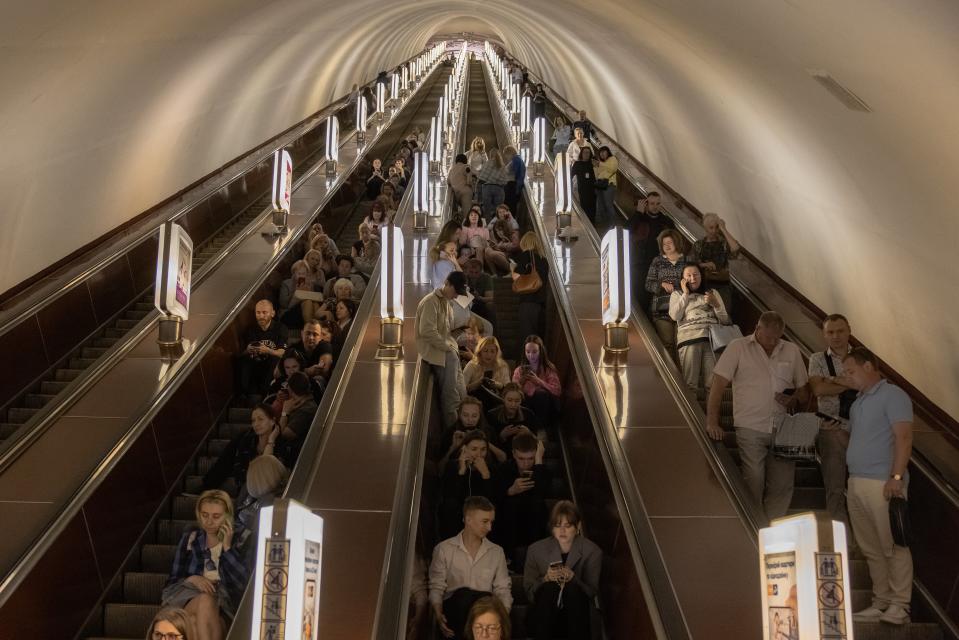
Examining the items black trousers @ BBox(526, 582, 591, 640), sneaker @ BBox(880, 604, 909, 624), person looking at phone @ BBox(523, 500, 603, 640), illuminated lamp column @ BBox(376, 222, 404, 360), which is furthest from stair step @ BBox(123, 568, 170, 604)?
sneaker @ BBox(880, 604, 909, 624)

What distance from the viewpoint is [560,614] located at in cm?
505

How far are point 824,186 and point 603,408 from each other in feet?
14.4

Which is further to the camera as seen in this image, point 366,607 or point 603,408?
point 603,408

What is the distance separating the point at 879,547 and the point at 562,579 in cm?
182

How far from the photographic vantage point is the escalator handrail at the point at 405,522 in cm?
472

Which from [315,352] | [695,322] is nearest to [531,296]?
[315,352]

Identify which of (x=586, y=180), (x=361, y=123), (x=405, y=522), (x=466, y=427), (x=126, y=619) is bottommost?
(x=126, y=619)

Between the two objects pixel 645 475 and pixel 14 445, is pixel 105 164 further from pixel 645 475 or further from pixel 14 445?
pixel 645 475

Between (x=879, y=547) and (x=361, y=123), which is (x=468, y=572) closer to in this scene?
(x=879, y=547)

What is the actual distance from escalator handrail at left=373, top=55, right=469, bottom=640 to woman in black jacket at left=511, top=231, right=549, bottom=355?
2178 millimetres

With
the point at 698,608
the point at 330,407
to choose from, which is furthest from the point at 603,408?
the point at 698,608

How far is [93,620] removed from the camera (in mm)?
5785

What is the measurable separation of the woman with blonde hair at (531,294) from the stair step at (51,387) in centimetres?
409

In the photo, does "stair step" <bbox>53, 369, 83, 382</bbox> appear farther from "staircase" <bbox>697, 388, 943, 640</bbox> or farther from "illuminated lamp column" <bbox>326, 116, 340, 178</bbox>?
"illuminated lamp column" <bbox>326, 116, 340, 178</bbox>
